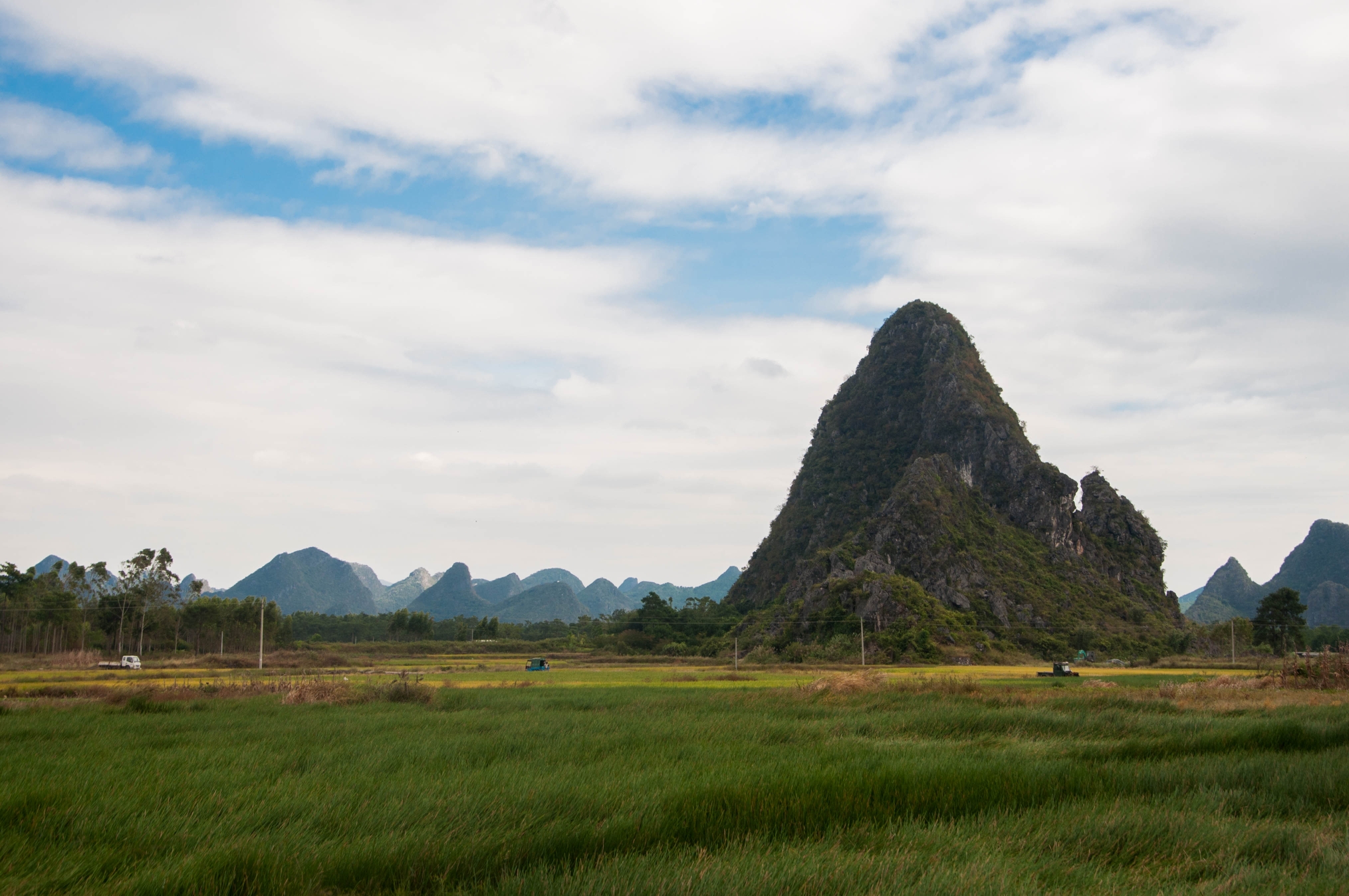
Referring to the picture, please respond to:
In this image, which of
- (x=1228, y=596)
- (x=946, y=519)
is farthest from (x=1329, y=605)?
(x=946, y=519)

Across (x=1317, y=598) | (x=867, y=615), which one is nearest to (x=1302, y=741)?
(x=867, y=615)

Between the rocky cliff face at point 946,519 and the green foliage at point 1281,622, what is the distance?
7.35 meters

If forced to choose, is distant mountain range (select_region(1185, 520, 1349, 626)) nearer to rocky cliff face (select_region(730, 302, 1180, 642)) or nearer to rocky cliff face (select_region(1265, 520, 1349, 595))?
rocky cliff face (select_region(1265, 520, 1349, 595))

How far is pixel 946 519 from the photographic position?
267ft

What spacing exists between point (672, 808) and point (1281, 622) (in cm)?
8133

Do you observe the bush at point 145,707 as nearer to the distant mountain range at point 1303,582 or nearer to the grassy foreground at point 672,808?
the grassy foreground at point 672,808

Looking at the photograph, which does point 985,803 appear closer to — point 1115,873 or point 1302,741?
point 1115,873

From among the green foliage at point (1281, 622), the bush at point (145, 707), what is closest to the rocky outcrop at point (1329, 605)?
the green foliage at point (1281, 622)

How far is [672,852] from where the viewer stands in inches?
244

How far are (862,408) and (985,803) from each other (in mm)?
107554

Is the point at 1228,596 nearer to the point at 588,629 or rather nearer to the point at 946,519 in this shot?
the point at 946,519

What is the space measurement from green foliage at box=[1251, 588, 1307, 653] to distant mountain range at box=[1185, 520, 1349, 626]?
7854 centimetres

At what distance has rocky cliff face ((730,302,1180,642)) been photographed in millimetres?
73688

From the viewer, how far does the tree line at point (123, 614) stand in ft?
214
